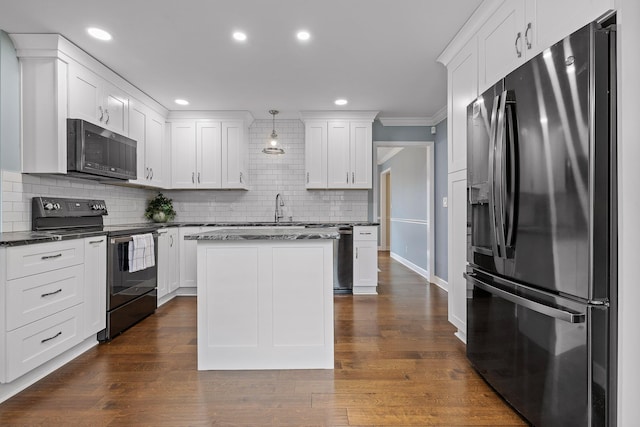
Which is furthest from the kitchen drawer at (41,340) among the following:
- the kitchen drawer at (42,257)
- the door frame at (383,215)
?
the door frame at (383,215)

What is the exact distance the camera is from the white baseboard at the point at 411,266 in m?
5.49

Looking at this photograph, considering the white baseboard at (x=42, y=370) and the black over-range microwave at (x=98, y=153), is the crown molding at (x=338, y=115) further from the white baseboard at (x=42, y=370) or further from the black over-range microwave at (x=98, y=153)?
the white baseboard at (x=42, y=370)

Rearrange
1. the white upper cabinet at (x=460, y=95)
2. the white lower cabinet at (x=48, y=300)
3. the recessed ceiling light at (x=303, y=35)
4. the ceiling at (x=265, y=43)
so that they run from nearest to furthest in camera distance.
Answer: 1. the white lower cabinet at (x=48, y=300)
2. the ceiling at (x=265, y=43)
3. the white upper cabinet at (x=460, y=95)
4. the recessed ceiling light at (x=303, y=35)

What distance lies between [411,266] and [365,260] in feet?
7.29

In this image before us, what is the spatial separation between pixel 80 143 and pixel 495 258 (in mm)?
3311

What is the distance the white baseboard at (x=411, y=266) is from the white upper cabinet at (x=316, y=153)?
227cm

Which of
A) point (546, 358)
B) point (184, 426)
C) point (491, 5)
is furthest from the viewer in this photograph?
point (491, 5)

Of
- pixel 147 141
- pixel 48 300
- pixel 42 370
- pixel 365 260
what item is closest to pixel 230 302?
pixel 48 300

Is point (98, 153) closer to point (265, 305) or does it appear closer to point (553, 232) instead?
point (265, 305)

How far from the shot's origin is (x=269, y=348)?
227cm

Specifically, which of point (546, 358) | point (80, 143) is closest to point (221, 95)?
point (80, 143)

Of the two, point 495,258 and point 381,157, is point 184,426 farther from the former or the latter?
point 381,157

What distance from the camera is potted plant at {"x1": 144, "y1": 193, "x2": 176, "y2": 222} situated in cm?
470

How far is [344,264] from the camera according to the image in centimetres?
447
